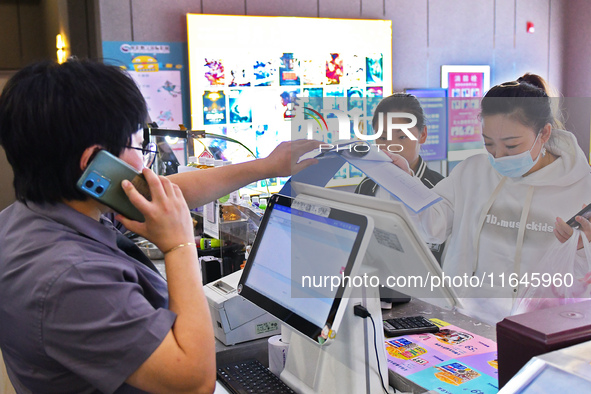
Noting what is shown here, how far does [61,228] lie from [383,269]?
27.6 inches

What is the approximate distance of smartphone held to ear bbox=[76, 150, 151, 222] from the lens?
3.13ft

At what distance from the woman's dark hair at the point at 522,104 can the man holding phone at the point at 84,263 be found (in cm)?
131

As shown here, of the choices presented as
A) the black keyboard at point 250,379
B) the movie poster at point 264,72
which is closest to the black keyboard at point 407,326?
the black keyboard at point 250,379

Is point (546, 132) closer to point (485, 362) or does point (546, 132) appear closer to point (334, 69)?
point (485, 362)

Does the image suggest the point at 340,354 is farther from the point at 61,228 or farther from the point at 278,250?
the point at 61,228

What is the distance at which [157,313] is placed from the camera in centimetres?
90

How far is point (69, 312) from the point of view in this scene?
0.85m

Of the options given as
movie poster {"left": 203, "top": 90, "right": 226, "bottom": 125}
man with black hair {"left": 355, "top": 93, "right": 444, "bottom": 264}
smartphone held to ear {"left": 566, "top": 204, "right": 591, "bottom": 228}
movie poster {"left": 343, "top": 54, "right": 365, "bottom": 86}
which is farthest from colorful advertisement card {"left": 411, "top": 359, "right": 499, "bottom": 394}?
movie poster {"left": 343, "top": 54, "right": 365, "bottom": 86}

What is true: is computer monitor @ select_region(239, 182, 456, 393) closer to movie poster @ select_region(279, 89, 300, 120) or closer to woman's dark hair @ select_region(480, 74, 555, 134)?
woman's dark hair @ select_region(480, 74, 555, 134)

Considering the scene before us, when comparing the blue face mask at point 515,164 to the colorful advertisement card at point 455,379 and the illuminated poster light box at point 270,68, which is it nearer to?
the colorful advertisement card at point 455,379

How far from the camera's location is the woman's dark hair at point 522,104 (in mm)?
1840

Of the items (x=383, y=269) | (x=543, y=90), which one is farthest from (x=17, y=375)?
(x=543, y=90)

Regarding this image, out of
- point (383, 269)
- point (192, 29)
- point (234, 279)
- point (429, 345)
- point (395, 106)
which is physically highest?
point (192, 29)

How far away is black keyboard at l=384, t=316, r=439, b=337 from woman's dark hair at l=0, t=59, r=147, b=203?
3.31ft
